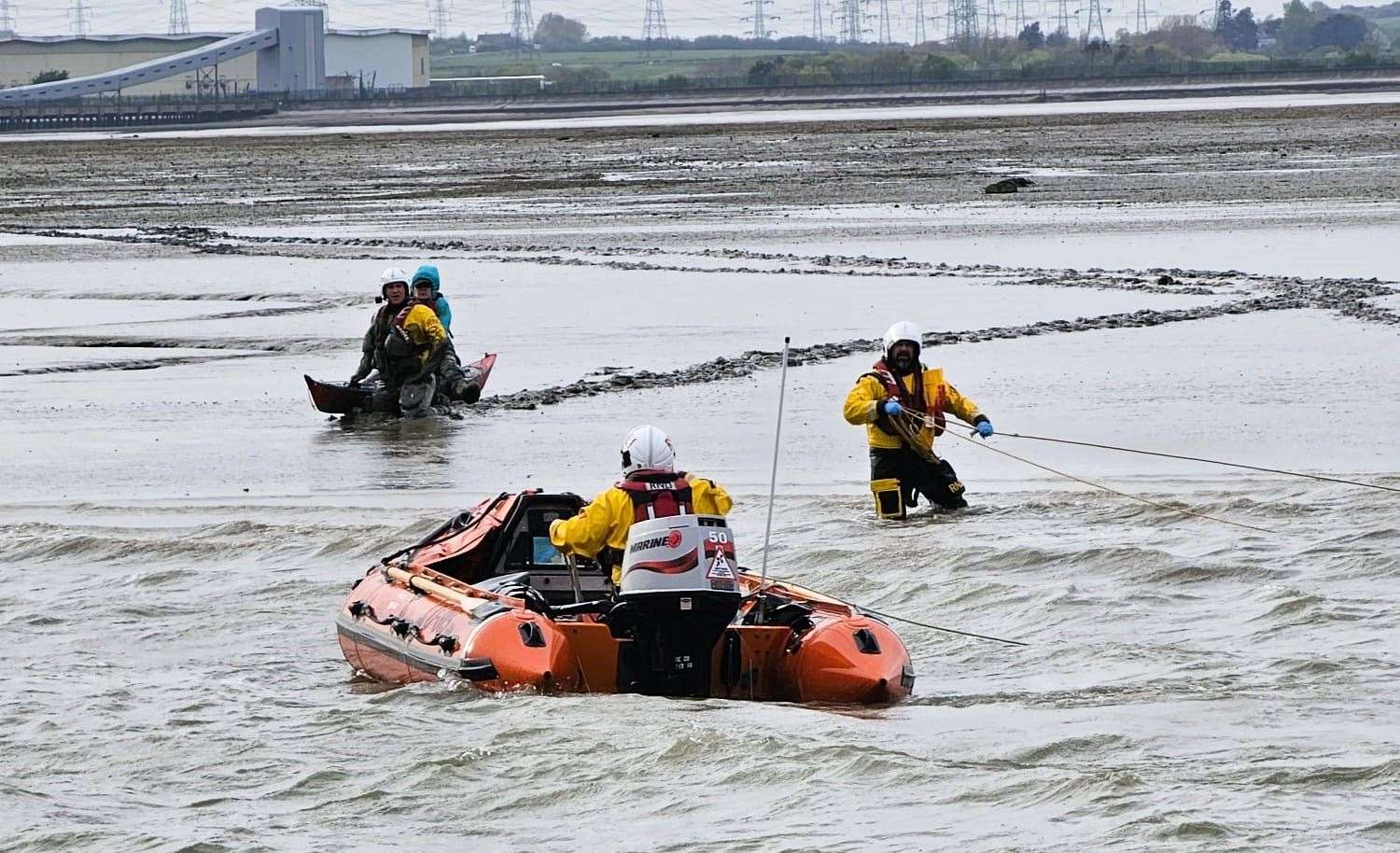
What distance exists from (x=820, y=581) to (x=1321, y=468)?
4.24m

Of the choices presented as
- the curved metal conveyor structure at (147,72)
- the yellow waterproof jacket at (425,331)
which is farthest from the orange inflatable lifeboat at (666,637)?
the curved metal conveyor structure at (147,72)

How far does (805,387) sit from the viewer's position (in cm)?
1945

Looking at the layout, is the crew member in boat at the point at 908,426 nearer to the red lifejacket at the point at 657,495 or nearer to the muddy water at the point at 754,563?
the muddy water at the point at 754,563

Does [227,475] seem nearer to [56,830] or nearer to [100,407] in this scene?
[100,407]

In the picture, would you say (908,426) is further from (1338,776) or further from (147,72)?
(147,72)

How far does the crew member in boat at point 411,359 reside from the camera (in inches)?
734

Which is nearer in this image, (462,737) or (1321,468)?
(462,737)

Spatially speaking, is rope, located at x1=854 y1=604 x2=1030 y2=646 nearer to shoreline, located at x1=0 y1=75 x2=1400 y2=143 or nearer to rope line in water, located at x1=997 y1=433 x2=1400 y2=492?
rope line in water, located at x1=997 y1=433 x2=1400 y2=492

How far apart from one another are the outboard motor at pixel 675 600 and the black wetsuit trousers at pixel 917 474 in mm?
4436

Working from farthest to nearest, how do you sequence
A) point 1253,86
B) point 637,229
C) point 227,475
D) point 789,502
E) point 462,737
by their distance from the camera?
point 1253,86
point 637,229
point 227,475
point 789,502
point 462,737

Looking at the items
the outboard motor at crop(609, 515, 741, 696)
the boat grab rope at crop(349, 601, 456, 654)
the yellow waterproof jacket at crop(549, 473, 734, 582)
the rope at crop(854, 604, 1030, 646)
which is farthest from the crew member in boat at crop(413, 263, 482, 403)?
the outboard motor at crop(609, 515, 741, 696)

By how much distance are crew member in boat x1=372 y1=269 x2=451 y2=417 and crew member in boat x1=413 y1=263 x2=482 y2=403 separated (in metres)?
0.09

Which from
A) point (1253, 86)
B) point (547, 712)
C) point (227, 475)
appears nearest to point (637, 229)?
point (227, 475)

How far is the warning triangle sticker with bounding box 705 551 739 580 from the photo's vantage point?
31.6ft
